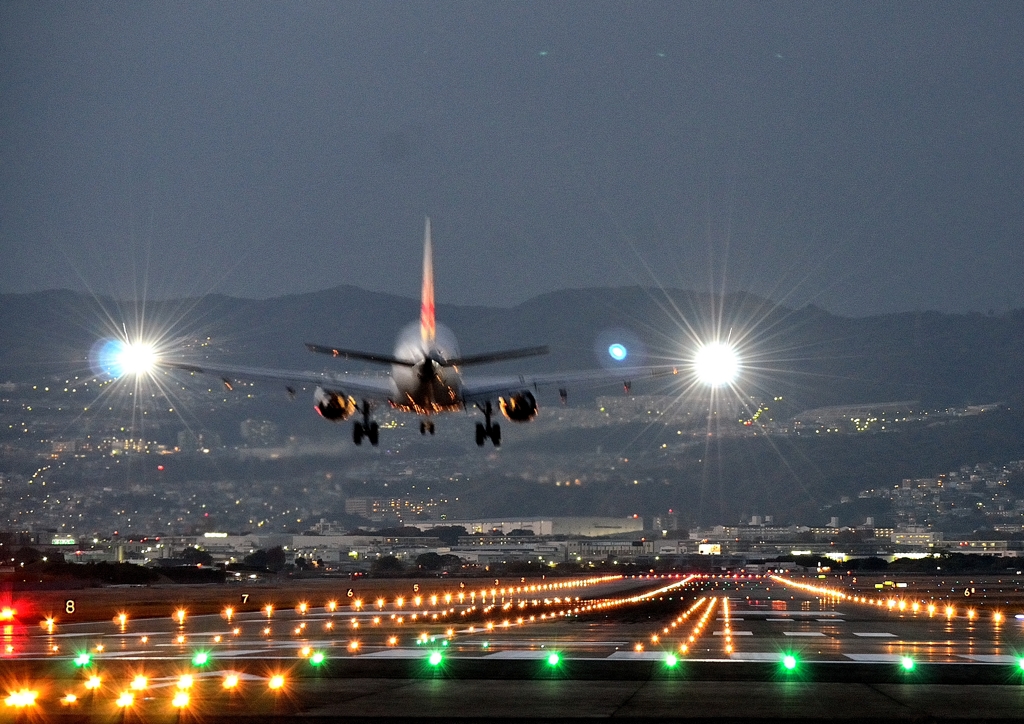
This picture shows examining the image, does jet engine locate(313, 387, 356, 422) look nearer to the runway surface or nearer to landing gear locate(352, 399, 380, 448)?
landing gear locate(352, 399, 380, 448)

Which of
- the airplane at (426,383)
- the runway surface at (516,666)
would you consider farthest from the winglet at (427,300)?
the runway surface at (516,666)

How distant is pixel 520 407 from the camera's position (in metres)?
65.2

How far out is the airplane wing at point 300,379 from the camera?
66.3 metres

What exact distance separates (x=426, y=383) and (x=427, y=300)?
248 inches

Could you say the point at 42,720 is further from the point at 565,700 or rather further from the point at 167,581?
the point at 167,581

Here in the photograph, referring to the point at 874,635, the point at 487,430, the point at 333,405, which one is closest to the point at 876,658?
the point at 874,635

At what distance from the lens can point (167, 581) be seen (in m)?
125

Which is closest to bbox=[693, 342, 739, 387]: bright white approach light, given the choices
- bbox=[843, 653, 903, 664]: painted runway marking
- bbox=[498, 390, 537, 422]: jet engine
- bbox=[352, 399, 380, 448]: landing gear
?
bbox=[498, 390, 537, 422]: jet engine

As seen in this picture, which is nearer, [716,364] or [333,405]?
[333,405]

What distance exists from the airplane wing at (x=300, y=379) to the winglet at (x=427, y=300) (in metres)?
3.37

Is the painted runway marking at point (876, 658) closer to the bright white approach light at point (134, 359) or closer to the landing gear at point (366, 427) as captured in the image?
the landing gear at point (366, 427)

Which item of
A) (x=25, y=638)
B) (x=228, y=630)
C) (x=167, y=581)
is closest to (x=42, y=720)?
(x=25, y=638)

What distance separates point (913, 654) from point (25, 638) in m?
28.9

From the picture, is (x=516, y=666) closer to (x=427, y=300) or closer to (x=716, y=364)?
(x=427, y=300)
